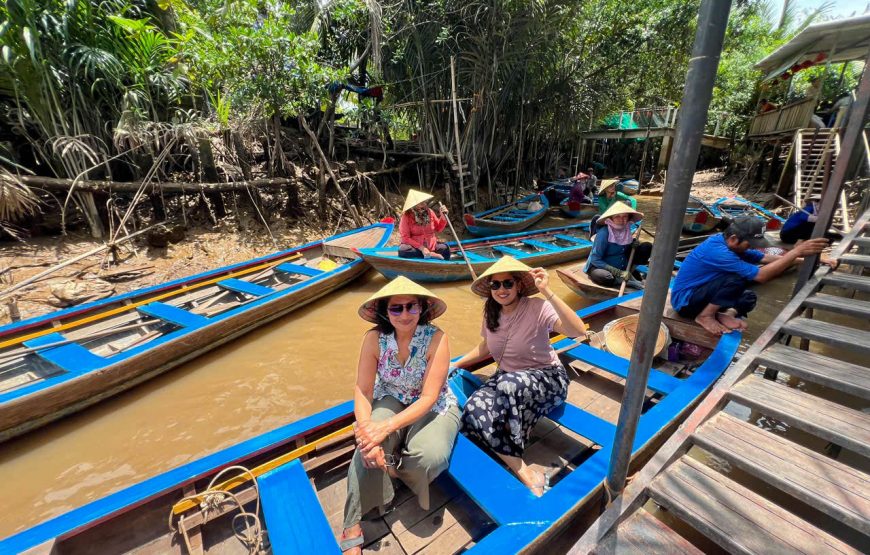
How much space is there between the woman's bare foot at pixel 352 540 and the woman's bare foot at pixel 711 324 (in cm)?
326

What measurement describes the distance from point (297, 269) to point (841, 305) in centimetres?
605

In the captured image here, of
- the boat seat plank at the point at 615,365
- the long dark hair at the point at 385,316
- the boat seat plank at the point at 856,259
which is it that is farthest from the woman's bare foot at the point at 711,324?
the long dark hair at the point at 385,316

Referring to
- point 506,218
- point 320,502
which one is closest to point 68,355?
point 320,502

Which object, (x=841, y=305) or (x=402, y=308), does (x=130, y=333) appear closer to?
(x=402, y=308)

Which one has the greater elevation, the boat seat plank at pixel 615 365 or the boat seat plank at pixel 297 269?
the boat seat plank at pixel 615 365

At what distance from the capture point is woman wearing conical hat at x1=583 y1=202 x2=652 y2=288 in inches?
192

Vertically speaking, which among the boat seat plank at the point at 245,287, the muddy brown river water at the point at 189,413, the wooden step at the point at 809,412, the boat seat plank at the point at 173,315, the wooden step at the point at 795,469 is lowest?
the muddy brown river water at the point at 189,413

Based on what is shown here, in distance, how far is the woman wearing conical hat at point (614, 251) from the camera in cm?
488

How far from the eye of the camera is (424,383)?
2.11 metres

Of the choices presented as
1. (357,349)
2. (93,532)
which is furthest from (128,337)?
(93,532)

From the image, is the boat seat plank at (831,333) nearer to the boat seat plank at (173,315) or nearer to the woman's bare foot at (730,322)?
the woman's bare foot at (730,322)

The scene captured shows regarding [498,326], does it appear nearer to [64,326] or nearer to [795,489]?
[795,489]

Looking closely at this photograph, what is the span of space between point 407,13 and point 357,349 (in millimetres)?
8104

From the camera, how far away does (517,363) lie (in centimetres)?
244
